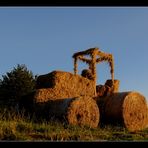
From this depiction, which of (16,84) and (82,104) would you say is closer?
(82,104)

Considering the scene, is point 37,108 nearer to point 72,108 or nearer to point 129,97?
point 72,108

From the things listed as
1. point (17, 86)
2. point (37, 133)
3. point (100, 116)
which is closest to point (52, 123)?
point (37, 133)

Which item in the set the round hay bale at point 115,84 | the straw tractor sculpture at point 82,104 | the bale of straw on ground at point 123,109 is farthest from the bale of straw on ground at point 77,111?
the round hay bale at point 115,84

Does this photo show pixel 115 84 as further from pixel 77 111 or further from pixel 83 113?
pixel 77 111

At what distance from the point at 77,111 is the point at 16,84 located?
17.3ft

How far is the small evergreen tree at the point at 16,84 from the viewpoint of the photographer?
13.1 m

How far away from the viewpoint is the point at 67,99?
364 inches

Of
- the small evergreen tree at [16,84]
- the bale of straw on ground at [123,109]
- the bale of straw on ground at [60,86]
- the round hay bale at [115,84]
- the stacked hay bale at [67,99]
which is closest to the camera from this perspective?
the stacked hay bale at [67,99]

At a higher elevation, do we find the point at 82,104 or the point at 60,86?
the point at 60,86

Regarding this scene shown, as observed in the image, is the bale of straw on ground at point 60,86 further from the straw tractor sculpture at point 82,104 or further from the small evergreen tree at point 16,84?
the small evergreen tree at point 16,84

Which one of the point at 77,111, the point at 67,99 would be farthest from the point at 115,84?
the point at 77,111

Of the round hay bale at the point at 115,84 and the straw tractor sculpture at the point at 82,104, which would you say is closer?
the straw tractor sculpture at the point at 82,104
